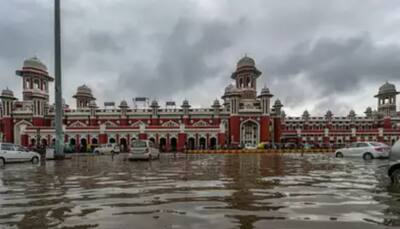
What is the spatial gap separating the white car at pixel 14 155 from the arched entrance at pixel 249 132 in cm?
4606

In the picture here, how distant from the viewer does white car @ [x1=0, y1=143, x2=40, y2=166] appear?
2217 cm

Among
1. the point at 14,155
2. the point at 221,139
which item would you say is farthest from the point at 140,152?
Answer: the point at 221,139

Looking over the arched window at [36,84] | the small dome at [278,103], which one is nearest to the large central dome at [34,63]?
the arched window at [36,84]

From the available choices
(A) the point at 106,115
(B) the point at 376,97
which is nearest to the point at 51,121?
(A) the point at 106,115

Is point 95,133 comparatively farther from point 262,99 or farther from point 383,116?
point 383,116

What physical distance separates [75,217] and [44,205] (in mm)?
1686

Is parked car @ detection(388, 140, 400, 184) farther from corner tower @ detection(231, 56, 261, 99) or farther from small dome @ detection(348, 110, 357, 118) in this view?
small dome @ detection(348, 110, 357, 118)

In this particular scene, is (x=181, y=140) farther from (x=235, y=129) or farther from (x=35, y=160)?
(x=35, y=160)

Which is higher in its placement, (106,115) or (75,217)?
(106,115)

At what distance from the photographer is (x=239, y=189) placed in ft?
32.8

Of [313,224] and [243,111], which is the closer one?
[313,224]

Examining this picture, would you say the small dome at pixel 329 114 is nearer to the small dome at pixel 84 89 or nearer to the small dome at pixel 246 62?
the small dome at pixel 246 62

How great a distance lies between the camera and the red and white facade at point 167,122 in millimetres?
62094

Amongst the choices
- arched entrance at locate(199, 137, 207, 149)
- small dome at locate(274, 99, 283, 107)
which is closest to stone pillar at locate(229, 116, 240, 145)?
arched entrance at locate(199, 137, 207, 149)
